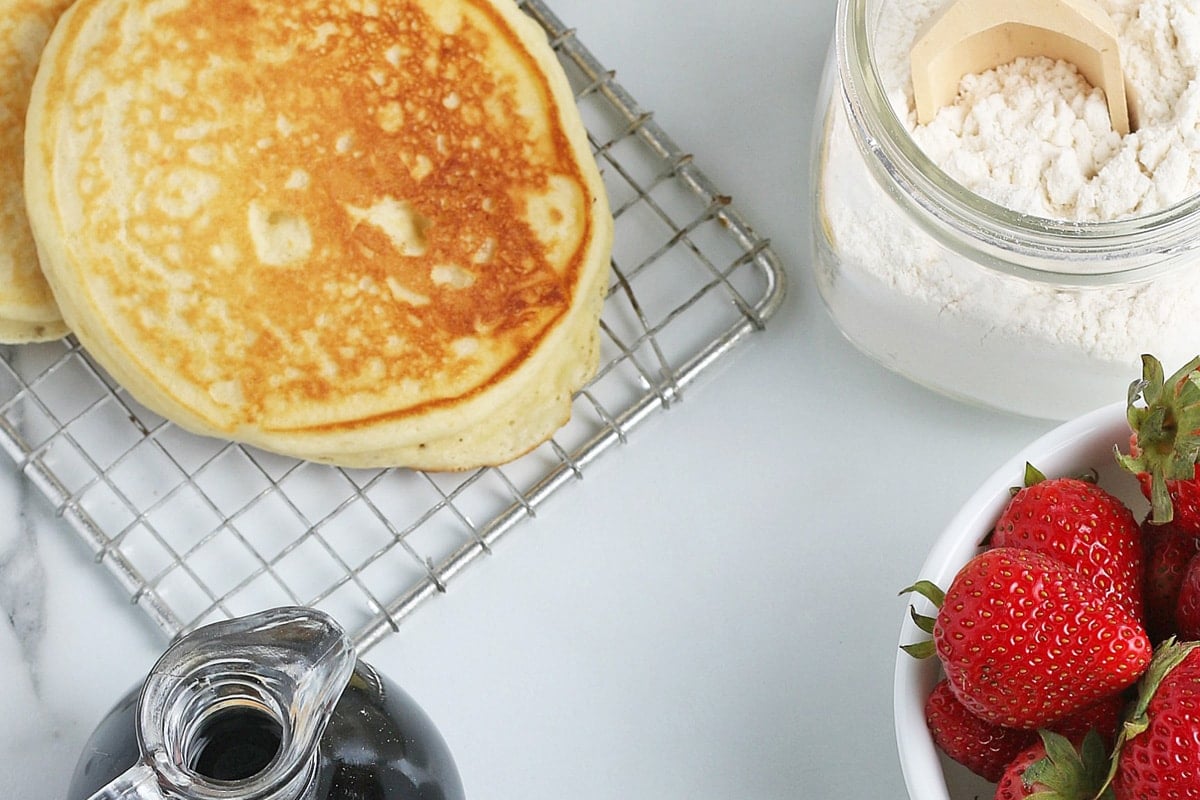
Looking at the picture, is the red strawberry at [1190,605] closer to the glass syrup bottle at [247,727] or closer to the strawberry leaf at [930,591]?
the strawberry leaf at [930,591]

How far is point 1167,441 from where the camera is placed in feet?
2.54

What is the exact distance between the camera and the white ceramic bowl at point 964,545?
2.70 feet

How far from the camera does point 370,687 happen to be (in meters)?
0.81

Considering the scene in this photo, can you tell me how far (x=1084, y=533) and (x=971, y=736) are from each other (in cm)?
14

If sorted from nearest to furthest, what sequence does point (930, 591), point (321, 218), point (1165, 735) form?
point (1165, 735) < point (930, 591) < point (321, 218)

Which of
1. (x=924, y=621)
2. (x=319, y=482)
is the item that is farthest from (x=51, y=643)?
(x=924, y=621)

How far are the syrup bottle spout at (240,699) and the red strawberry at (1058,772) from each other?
1.17 feet

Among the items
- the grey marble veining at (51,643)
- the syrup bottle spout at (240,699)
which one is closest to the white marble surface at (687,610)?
the grey marble veining at (51,643)

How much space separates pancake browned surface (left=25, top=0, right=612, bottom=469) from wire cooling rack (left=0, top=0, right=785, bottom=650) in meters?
0.06

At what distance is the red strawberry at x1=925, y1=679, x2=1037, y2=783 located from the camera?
0.82 m

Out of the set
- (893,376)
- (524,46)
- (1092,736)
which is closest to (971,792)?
(1092,736)

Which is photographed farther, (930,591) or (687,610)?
(687,610)

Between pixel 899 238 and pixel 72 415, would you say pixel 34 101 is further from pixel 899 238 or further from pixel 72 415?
pixel 899 238

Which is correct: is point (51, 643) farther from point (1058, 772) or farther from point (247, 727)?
point (1058, 772)
